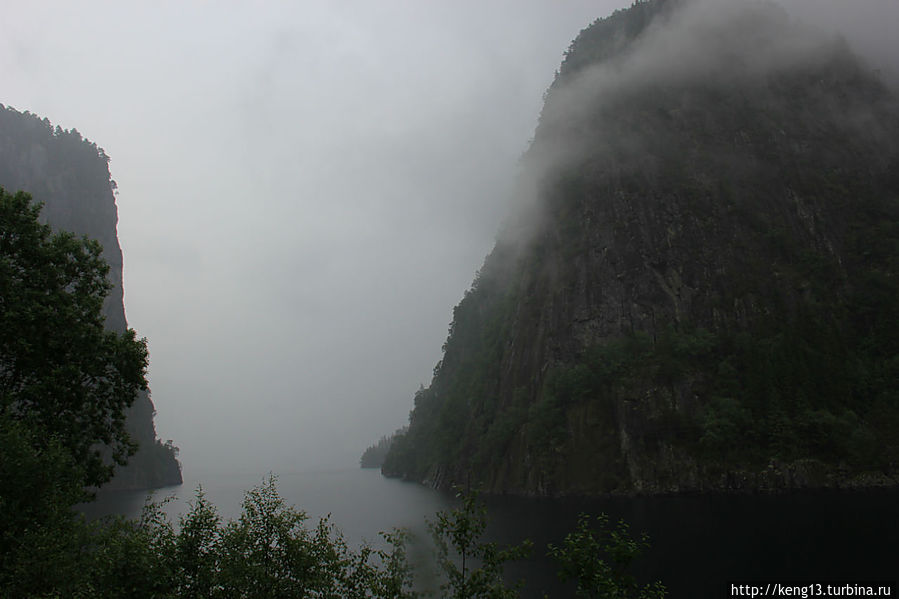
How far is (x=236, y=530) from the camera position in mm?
14641

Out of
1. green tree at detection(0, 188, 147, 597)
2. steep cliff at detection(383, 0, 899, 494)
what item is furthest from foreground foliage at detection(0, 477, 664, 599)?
steep cliff at detection(383, 0, 899, 494)

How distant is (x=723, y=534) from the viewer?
3878 cm

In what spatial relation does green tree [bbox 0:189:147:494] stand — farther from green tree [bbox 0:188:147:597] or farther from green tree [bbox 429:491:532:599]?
green tree [bbox 429:491:532:599]

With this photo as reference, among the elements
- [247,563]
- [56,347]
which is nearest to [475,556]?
[247,563]

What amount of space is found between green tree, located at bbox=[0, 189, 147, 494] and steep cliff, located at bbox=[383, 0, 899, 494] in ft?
218

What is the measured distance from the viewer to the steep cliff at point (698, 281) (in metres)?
74.2

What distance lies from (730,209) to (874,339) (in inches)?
1276

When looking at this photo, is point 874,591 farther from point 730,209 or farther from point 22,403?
point 730,209

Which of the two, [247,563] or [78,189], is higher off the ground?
[78,189]

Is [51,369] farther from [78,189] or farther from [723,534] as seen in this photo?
[78,189]

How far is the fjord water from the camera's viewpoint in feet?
90.6

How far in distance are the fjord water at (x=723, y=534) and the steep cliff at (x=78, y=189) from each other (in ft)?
417

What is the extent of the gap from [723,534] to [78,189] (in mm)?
191083

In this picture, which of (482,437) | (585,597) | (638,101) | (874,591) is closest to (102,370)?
(585,597)
